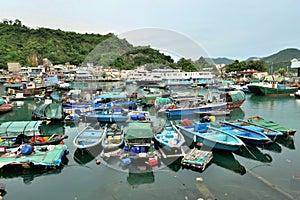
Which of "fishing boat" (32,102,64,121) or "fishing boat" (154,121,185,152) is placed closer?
"fishing boat" (154,121,185,152)

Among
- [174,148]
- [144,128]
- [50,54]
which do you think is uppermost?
[50,54]

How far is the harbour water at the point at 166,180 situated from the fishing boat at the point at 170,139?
66 cm

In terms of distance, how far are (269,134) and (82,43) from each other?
83.0 meters

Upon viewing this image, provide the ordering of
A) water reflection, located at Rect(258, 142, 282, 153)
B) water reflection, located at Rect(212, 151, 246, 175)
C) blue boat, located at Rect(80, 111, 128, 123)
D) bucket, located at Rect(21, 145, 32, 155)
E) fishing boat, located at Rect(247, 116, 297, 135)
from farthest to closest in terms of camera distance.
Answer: blue boat, located at Rect(80, 111, 128, 123) → fishing boat, located at Rect(247, 116, 297, 135) → water reflection, located at Rect(258, 142, 282, 153) → bucket, located at Rect(21, 145, 32, 155) → water reflection, located at Rect(212, 151, 246, 175)

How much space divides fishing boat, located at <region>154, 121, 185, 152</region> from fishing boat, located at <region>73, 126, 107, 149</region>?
2.81m

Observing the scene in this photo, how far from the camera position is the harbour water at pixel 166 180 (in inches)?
285

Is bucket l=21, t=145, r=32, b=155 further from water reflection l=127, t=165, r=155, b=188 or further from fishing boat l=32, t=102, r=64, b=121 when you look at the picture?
fishing boat l=32, t=102, r=64, b=121

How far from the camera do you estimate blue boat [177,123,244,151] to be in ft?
32.7

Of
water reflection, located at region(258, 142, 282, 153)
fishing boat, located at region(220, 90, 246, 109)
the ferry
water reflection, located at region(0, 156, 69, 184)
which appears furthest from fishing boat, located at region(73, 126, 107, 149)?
the ferry

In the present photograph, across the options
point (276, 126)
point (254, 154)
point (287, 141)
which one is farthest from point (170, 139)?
point (276, 126)

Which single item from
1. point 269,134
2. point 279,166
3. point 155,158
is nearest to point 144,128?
point 155,158

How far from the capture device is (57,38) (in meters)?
86.0

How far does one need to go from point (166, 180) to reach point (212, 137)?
3722mm

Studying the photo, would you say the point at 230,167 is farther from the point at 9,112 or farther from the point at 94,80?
the point at 94,80
